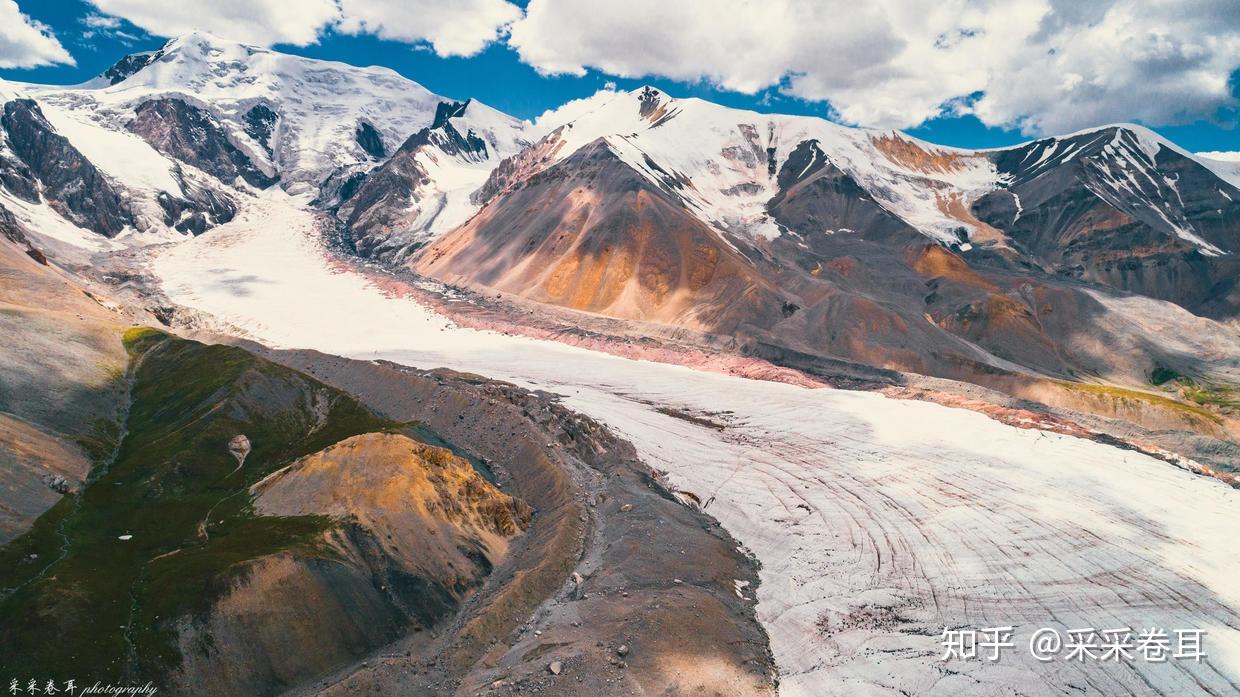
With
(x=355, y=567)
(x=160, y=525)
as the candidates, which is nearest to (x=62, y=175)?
(x=160, y=525)

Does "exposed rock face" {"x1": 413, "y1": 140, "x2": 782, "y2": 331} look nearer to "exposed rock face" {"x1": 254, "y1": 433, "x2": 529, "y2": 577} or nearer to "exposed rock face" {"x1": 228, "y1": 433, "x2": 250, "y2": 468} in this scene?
"exposed rock face" {"x1": 254, "y1": 433, "x2": 529, "y2": 577}

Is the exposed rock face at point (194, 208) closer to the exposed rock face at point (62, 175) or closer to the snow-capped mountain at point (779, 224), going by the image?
the snow-capped mountain at point (779, 224)

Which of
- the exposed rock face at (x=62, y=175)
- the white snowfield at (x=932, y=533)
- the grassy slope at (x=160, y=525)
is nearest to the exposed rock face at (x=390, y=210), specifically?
the exposed rock face at (x=62, y=175)

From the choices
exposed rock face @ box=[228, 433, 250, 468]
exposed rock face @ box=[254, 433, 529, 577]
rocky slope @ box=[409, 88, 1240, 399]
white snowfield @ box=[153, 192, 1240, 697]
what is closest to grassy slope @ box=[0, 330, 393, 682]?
exposed rock face @ box=[228, 433, 250, 468]

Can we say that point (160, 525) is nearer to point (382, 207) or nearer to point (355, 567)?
point (355, 567)

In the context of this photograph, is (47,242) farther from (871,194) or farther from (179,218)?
(871,194)

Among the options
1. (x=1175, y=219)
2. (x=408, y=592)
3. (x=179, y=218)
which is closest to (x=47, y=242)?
(x=179, y=218)
